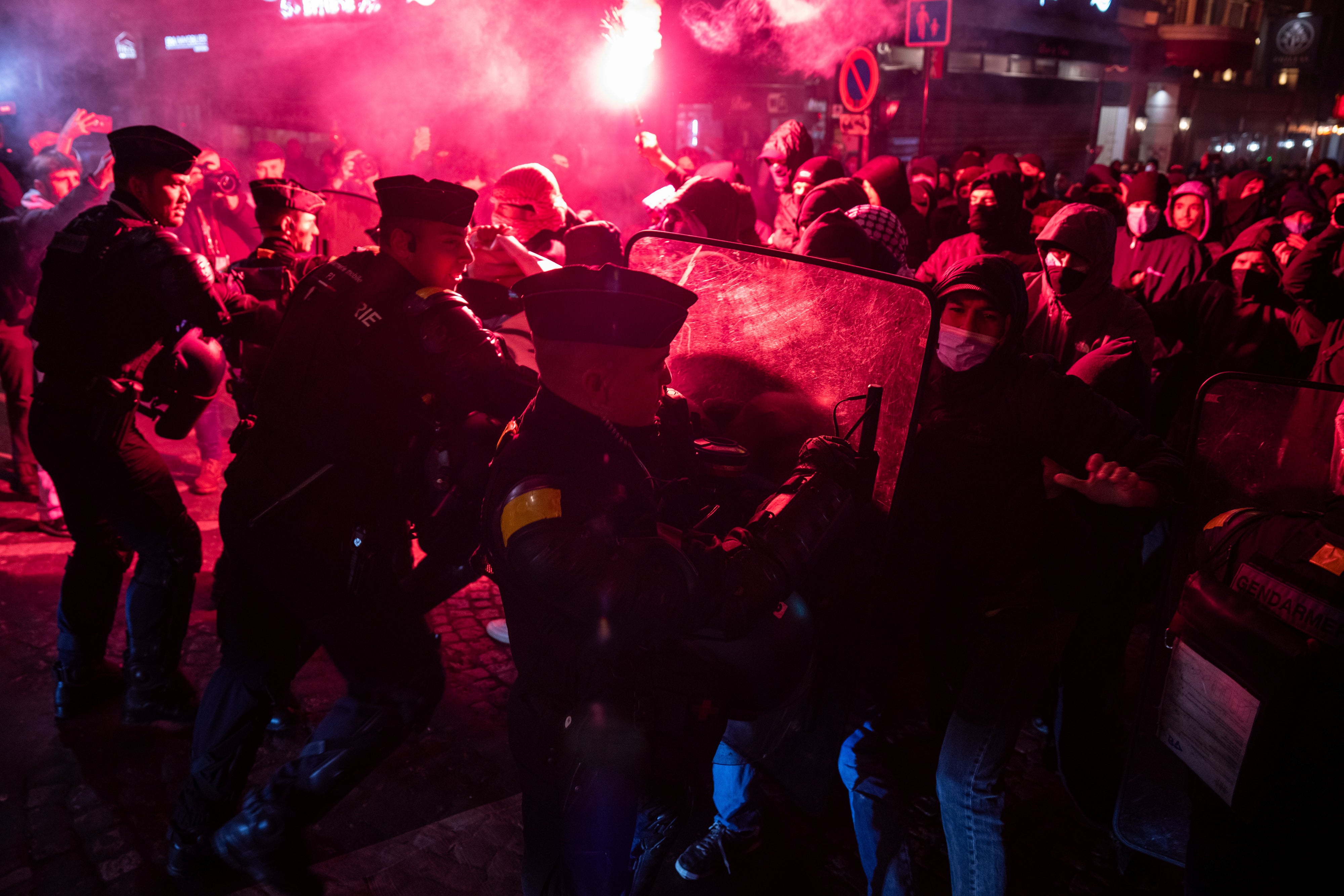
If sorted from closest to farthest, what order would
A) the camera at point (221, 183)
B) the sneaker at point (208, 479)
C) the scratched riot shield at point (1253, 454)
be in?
the scratched riot shield at point (1253, 454) < the sneaker at point (208, 479) < the camera at point (221, 183)

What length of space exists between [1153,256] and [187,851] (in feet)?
19.7

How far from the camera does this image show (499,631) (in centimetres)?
420

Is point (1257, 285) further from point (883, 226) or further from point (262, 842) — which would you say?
point (262, 842)

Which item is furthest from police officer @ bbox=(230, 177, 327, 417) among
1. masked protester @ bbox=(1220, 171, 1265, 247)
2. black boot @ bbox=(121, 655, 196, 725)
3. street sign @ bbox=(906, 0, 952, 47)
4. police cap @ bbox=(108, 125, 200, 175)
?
masked protester @ bbox=(1220, 171, 1265, 247)

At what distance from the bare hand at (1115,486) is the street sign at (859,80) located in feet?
27.5

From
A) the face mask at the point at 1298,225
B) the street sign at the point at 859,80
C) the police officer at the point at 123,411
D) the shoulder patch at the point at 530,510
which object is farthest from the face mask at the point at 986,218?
the street sign at the point at 859,80

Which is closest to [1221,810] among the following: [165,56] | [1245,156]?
[165,56]

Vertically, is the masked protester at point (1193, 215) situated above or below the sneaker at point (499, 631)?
above

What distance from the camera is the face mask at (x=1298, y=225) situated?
25.3 feet

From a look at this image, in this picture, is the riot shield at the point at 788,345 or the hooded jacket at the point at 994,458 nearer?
the riot shield at the point at 788,345

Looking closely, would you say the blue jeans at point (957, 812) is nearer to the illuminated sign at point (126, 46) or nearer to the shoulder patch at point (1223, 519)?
the shoulder patch at point (1223, 519)

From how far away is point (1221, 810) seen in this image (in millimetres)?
1857

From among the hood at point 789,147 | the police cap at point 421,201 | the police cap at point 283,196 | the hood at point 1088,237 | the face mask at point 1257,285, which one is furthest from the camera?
the hood at point 789,147

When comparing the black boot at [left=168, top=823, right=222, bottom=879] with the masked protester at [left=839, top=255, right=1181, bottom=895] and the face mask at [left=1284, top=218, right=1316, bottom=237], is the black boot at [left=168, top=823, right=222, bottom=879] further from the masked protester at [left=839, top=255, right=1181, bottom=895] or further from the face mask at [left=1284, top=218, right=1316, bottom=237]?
the face mask at [left=1284, top=218, right=1316, bottom=237]
